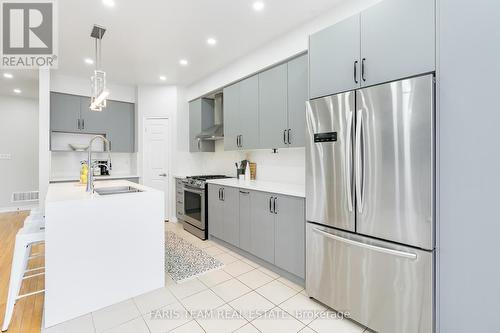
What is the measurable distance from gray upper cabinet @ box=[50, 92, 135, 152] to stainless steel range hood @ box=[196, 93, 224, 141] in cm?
166

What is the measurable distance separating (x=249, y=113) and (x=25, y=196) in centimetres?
601

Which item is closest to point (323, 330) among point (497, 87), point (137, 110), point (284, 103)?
point (497, 87)

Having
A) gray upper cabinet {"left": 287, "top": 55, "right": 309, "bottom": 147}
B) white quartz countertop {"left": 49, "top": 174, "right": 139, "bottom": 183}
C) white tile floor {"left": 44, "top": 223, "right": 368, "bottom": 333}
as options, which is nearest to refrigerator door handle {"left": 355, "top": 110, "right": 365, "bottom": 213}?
gray upper cabinet {"left": 287, "top": 55, "right": 309, "bottom": 147}

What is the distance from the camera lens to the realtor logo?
2.38m

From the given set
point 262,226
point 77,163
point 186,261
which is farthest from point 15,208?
point 262,226

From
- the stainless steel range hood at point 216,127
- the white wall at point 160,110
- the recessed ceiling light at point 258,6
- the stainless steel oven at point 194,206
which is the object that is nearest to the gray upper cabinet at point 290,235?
the stainless steel oven at point 194,206

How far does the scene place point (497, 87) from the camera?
1.26 meters

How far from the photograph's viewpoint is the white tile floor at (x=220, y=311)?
5.94ft

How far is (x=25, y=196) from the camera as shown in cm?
568

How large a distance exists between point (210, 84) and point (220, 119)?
65cm

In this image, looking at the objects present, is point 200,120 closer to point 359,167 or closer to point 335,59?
point 335,59

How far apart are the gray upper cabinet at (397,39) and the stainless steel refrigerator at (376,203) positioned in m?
0.13

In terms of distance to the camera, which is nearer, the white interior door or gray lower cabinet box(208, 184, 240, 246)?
gray lower cabinet box(208, 184, 240, 246)

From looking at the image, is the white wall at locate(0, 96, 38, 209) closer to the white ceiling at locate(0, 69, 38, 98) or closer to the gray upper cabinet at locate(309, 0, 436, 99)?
the white ceiling at locate(0, 69, 38, 98)
